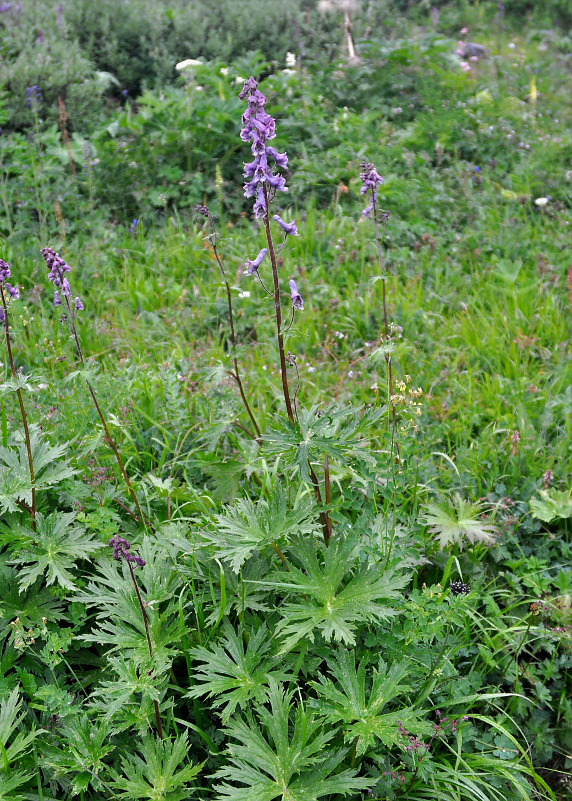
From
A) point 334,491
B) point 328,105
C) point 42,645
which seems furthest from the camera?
point 328,105

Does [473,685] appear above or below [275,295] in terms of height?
below

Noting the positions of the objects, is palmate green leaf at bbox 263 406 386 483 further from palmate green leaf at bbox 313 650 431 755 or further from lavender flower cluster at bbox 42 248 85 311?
lavender flower cluster at bbox 42 248 85 311

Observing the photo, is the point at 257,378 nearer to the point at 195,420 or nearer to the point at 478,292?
the point at 195,420

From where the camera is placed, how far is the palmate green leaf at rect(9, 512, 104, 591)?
213 cm

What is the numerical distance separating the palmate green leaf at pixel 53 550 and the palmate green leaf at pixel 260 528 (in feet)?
1.42

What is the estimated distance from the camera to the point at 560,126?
6.48m

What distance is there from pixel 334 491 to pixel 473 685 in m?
0.86

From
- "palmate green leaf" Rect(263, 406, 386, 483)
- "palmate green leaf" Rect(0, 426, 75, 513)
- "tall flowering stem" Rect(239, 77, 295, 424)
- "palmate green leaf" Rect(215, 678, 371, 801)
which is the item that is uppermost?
"tall flowering stem" Rect(239, 77, 295, 424)

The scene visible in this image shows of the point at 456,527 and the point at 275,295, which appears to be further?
the point at 456,527

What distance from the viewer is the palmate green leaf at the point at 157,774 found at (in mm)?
1814

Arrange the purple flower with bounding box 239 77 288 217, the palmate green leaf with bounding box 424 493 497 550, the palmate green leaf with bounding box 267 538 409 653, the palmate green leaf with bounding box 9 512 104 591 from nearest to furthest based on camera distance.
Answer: the palmate green leaf with bounding box 267 538 409 653, the purple flower with bounding box 239 77 288 217, the palmate green leaf with bounding box 9 512 104 591, the palmate green leaf with bounding box 424 493 497 550

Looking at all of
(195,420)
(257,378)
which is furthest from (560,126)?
(195,420)

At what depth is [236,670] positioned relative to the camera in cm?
199

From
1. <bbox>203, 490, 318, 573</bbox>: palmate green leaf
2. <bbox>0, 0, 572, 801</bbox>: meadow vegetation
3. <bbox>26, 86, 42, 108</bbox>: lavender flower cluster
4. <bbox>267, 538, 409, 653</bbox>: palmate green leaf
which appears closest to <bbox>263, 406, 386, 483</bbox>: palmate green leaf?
<bbox>0, 0, 572, 801</bbox>: meadow vegetation
